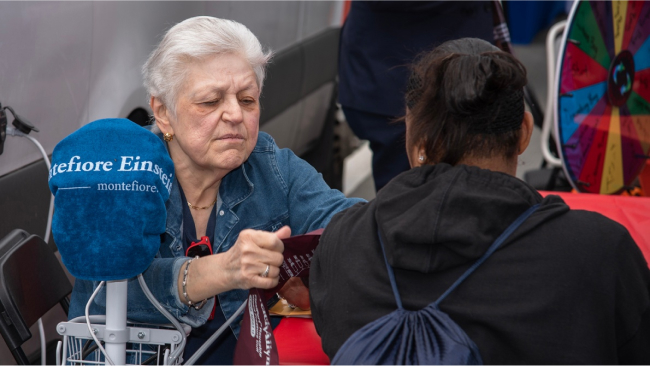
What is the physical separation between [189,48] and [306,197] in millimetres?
485

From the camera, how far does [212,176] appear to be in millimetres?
1981

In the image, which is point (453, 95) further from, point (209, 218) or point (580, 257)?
point (209, 218)

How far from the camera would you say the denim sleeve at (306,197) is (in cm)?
191

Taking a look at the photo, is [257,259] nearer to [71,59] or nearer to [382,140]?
[71,59]

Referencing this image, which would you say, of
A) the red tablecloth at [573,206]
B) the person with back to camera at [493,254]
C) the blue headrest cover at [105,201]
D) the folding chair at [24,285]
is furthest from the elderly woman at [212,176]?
the person with back to camera at [493,254]

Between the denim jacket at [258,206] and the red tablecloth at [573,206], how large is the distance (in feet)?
0.78

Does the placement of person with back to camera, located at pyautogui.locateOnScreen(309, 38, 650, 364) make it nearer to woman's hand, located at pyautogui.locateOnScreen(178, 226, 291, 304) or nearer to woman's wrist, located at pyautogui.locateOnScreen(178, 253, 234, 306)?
woman's hand, located at pyautogui.locateOnScreen(178, 226, 291, 304)

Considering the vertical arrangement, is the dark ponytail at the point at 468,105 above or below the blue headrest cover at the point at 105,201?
above

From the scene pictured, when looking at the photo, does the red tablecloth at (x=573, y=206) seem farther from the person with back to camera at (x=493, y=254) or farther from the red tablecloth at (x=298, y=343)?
the person with back to camera at (x=493, y=254)

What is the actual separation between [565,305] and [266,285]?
0.59 m

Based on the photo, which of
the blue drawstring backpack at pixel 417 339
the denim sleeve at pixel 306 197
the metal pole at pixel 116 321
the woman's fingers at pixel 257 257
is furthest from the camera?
the denim sleeve at pixel 306 197

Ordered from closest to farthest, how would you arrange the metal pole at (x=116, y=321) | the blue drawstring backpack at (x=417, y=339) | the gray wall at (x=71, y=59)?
the blue drawstring backpack at (x=417, y=339) → the metal pole at (x=116, y=321) → the gray wall at (x=71, y=59)

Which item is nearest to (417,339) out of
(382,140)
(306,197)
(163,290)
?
(163,290)

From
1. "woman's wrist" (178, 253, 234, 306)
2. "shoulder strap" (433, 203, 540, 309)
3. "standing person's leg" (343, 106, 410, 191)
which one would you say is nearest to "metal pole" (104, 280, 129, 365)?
"woman's wrist" (178, 253, 234, 306)
